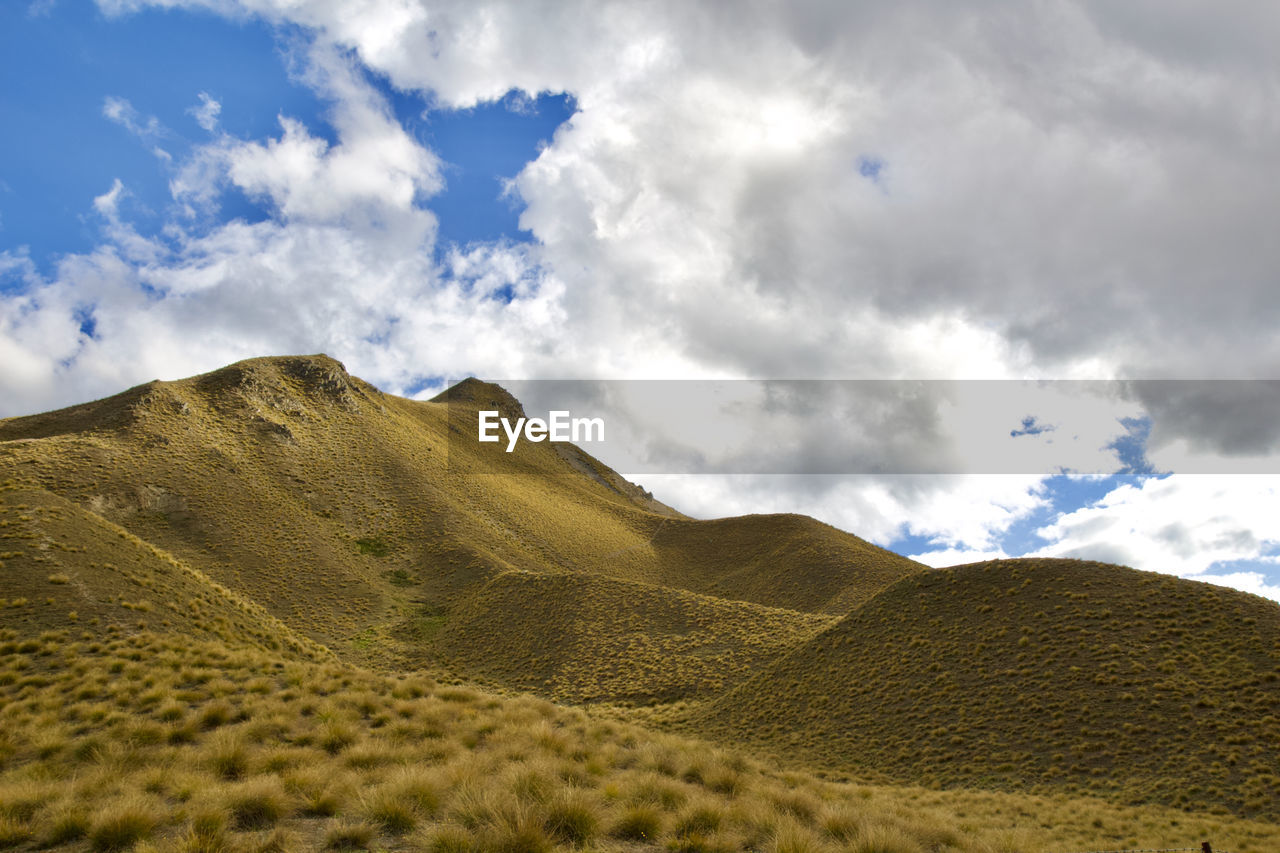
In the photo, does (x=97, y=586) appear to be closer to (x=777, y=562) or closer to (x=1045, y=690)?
(x=1045, y=690)

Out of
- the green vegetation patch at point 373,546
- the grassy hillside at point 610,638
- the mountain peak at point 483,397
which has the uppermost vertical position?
the mountain peak at point 483,397

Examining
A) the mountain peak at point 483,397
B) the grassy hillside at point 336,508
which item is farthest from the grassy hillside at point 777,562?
the mountain peak at point 483,397

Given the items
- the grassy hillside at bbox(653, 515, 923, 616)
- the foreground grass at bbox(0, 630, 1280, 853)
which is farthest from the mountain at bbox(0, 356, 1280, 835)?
the grassy hillside at bbox(653, 515, 923, 616)

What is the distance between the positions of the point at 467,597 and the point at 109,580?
1562 inches

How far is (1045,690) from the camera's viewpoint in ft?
98.1

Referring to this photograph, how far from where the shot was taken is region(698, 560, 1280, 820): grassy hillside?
Answer: 960 inches

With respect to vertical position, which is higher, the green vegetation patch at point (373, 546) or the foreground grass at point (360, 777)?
the foreground grass at point (360, 777)

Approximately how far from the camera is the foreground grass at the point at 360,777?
838 centimetres

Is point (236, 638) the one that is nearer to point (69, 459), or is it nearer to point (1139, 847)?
point (1139, 847)

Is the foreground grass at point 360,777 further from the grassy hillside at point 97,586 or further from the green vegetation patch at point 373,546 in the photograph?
the green vegetation patch at point 373,546

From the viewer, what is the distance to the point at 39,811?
28.8ft

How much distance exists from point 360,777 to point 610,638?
42.6 m

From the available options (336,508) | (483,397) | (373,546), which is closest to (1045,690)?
(373,546)

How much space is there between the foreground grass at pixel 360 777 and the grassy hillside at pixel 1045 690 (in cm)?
553
